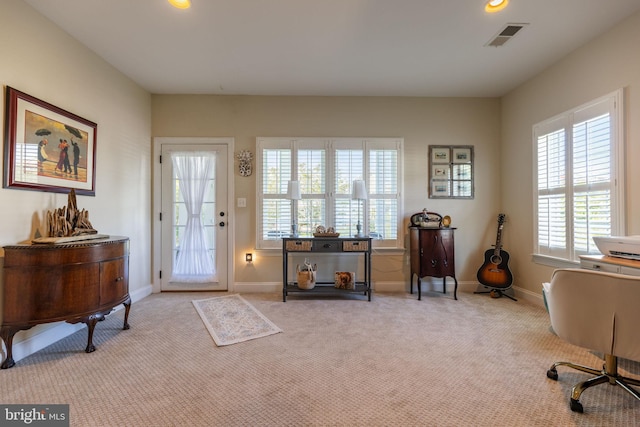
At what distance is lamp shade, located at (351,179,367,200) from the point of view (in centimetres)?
351

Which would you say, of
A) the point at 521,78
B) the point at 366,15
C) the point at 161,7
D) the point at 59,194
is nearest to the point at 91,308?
the point at 59,194

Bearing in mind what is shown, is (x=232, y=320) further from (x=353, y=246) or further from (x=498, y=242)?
(x=498, y=242)

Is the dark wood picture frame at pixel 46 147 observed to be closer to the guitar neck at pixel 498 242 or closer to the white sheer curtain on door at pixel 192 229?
the white sheer curtain on door at pixel 192 229

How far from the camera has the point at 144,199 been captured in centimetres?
357

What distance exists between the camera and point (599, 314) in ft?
4.52

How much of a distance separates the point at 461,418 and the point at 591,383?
0.78 m

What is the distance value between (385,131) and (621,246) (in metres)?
2.64

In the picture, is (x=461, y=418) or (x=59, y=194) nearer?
(x=461, y=418)

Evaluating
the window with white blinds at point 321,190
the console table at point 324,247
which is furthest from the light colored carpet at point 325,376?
the window with white blinds at point 321,190

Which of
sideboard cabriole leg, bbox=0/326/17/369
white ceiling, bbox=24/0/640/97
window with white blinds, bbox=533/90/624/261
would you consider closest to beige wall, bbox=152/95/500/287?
white ceiling, bbox=24/0/640/97

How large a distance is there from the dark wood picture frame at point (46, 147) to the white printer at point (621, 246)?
4.43 m

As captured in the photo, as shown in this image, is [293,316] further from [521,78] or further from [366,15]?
[521,78]

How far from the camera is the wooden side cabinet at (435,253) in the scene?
3.39 meters

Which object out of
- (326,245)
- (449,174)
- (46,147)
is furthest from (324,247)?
(46,147)
